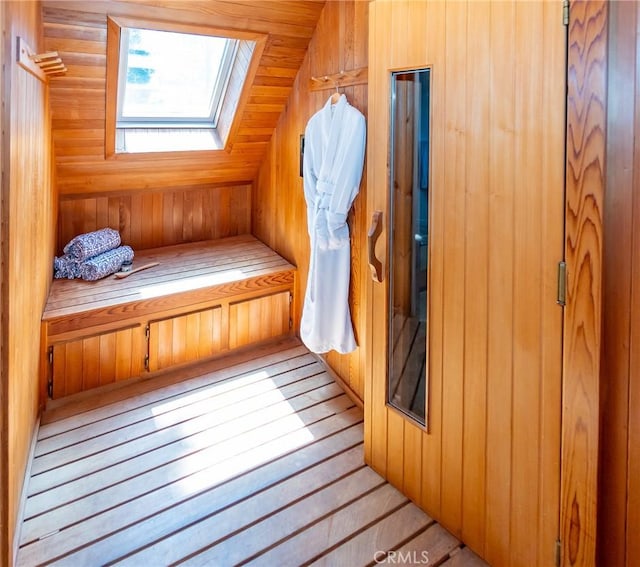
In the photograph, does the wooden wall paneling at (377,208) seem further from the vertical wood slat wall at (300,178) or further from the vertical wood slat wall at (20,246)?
the vertical wood slat wall at (20,246)

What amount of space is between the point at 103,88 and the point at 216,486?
195 centimetres

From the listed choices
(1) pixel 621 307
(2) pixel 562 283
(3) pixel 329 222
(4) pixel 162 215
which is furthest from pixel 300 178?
(1) pixel 621 307

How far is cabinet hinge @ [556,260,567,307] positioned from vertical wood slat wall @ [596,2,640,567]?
0.29 feet

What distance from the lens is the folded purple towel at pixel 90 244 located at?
2.95 m

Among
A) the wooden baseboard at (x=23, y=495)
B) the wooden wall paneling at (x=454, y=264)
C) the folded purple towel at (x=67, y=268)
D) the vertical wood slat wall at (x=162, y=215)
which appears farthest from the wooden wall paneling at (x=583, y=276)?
the vertical wood slat wall at (x=162, y=215)

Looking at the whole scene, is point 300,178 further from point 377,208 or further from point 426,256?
point 426,256

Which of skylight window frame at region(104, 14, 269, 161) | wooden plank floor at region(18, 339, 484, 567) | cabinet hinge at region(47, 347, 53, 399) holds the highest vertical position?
skylight window frame at region(104, 14, 269, 161)

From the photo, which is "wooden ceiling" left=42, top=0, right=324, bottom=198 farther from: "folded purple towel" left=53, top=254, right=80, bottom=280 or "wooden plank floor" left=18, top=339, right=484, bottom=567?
"wooden plank floor" left=18, top=339, right=484, bottom=567

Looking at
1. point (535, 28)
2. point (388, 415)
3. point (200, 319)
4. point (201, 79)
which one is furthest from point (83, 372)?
point (535, 28)

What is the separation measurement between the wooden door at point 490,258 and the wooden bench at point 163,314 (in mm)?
1477

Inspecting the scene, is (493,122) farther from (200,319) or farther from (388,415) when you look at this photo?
(200,319)

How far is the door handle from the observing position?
186cm

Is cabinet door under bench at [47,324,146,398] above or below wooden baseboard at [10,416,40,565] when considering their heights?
above

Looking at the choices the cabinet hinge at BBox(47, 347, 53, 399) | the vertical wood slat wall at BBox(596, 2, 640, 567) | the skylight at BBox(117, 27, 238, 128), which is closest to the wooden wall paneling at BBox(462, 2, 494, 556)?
the vertical wood slat wall at BBox(596, 2, 640, 567)
